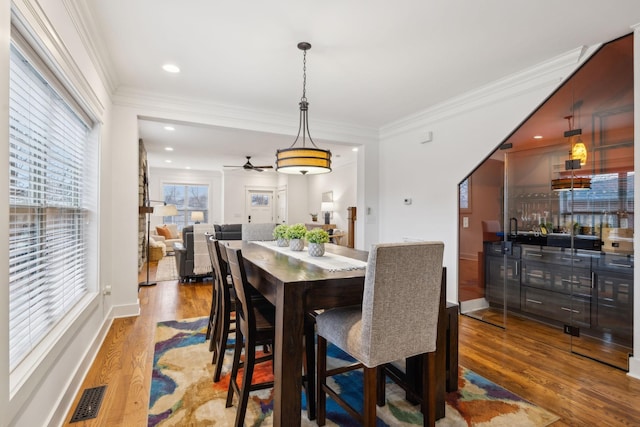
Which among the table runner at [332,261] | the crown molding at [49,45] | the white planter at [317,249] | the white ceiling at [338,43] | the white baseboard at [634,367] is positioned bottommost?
the white baseboard at [634,367]

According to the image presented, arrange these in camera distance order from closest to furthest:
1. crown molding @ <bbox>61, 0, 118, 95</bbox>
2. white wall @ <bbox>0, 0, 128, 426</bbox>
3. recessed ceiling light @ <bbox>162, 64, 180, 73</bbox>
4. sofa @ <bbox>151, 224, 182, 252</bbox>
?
white wall @ <bbox>0, 0, 128, 426</bbox> < crown molding @ <bbox>61, 0, 118, 95</bbox> < recessed ceiling light @ <bbox>162, 64, 180, 73</bbox> < sofa @ <bbox>151, 224, 182, 252</bbox>

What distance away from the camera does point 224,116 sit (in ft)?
13.7

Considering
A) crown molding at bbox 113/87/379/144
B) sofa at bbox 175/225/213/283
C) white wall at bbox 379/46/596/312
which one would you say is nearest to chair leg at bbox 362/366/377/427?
white wall at bbox 379/46/596/312

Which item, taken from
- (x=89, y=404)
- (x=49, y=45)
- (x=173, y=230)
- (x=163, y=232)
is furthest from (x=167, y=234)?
(x=49, y=45)

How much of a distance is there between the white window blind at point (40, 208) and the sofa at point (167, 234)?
643 centimetres

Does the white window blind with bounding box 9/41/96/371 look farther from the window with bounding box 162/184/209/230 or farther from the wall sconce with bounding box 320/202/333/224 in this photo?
the window with bounding box 162/184/209/230

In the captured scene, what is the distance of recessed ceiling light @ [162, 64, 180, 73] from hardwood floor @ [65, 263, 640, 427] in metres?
2.56

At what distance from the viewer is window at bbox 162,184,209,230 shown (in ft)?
32.9

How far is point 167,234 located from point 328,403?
8402mm

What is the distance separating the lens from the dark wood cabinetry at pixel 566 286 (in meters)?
2.62

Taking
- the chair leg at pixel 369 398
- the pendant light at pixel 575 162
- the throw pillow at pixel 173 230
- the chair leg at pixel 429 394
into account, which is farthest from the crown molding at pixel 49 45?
the throw pillow at pixel 173 230

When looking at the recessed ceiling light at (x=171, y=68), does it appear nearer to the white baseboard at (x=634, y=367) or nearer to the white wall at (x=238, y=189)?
the white baseboard at (x=634, y=367)

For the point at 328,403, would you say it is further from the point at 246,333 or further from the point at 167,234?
the point at 167,234

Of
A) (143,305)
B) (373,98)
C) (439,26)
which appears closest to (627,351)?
(439,26)
